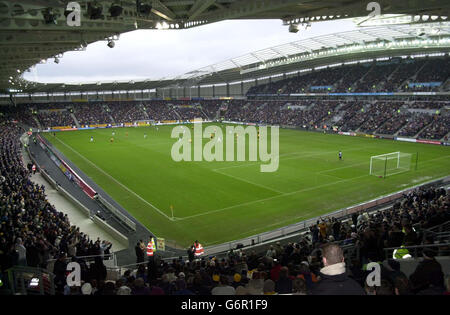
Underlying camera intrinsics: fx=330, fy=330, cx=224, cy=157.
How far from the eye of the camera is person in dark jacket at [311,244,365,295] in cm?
352

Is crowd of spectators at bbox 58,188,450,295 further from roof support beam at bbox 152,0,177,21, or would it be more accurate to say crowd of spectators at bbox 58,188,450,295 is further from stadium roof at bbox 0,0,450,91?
roof support beam at bbox 152,0,177,21

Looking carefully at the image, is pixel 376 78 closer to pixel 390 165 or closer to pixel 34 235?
pixel 390 165

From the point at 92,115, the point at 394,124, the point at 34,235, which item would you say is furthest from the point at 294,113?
the point at 34,235

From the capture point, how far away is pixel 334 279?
369 centimetres

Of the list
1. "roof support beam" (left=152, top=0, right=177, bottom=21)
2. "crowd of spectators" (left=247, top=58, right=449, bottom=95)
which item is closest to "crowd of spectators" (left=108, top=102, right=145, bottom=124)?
"crowd of spectators" (left=247, top=58, right=449, bottom=95)

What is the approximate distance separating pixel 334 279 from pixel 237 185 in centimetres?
2496

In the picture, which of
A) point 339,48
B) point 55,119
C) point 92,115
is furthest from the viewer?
point 92,115

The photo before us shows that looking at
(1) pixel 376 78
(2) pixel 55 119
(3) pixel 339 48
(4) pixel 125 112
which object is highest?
(3) pixel 339 48

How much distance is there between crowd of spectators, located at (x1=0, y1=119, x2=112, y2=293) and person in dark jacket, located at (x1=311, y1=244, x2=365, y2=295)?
706 centimetres

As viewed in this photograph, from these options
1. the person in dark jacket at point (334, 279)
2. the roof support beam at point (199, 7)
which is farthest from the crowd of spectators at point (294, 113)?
the person in dark jacket at point (334, 279)

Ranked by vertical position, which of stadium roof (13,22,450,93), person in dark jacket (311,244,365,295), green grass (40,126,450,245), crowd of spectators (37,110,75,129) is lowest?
green grass (40,126,450,245)

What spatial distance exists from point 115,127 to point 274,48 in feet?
Result: 140

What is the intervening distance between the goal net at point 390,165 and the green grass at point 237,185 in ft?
2.98
